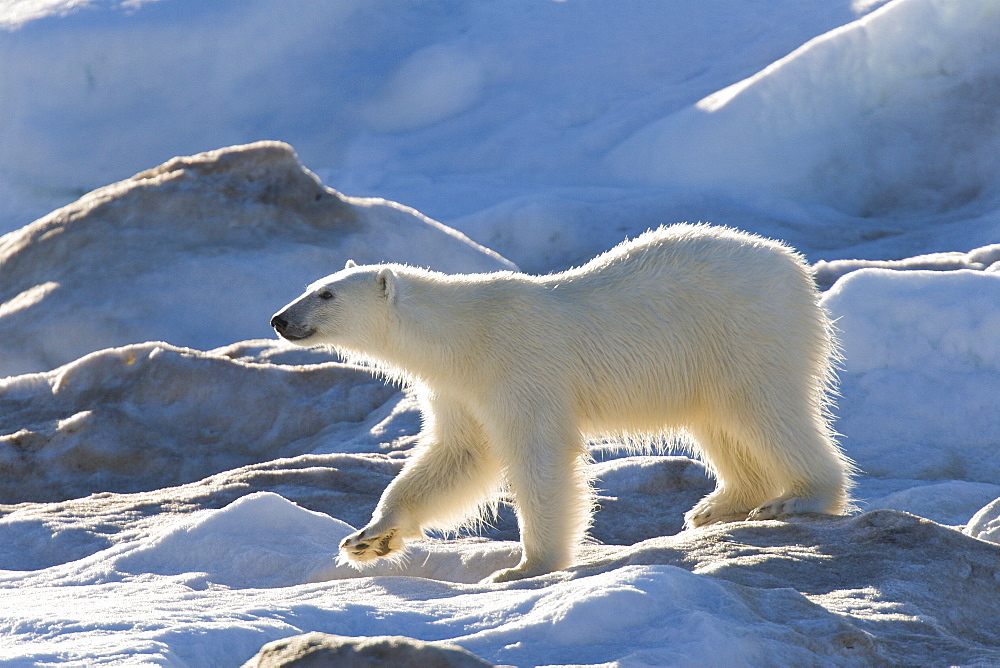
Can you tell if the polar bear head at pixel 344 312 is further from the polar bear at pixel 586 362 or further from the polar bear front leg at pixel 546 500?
the polar bear front leg at pixel 546 500

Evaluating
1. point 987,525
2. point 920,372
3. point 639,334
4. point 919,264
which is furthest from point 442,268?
point 987,525

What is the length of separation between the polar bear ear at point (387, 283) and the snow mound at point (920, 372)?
321cm

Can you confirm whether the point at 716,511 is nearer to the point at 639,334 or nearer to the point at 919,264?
the point at 639,334

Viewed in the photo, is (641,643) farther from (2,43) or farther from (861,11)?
(2,43)

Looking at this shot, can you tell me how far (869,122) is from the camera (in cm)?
1589

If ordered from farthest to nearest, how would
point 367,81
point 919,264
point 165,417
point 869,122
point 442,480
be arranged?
point 367,81
point 869,122
point 919,264
point 165,417
point 442,480

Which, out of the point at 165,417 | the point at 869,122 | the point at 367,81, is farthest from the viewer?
the point at 367,81

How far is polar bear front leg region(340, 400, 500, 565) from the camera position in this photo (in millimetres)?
4961

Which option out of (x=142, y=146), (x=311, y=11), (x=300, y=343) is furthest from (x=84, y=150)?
(x=300, y=343)

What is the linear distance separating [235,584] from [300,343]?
1068 millimetres

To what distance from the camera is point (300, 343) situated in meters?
4.93

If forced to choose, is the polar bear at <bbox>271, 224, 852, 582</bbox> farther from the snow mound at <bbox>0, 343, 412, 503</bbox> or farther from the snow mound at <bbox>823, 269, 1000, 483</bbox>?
the snow mound at <bbox>0, 343, 412, 503</bbox>

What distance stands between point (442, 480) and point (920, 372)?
3756 millimetres

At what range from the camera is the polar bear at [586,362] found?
15.6 ft
